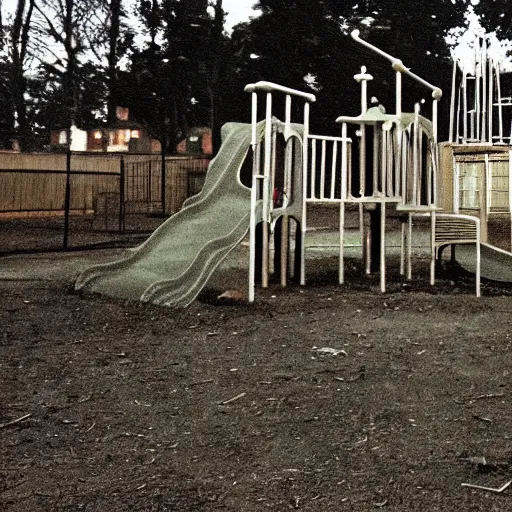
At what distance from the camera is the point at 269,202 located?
549cm

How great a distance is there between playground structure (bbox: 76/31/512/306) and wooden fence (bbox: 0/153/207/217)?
9208mm

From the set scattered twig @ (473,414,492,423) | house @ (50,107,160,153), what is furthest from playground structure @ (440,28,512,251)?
house @ (50,107,160,153)

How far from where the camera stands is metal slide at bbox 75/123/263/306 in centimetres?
513

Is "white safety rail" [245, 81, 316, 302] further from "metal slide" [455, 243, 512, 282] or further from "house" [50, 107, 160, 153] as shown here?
"house" [50, 107, 160, 153]

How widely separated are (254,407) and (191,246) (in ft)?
9.23

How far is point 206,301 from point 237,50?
65.1 feet

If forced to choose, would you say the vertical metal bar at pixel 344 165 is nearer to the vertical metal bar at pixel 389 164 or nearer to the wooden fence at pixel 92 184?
the vertical metal bar at pixel 389 164

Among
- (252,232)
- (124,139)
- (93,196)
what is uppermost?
(124,139)

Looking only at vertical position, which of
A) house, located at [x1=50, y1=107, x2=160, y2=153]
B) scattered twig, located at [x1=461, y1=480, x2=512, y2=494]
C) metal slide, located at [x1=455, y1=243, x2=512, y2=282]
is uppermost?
house, located at [x1=50, y1=107, x2=160, y2=153]

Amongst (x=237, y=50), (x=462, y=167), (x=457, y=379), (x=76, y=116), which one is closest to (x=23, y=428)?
(x=457, y=379)

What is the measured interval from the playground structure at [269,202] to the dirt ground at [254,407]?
36 cm

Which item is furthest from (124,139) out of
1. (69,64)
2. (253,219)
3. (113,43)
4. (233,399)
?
(233,399)

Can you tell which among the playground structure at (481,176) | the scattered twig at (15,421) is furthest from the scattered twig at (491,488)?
the playground structure at (481,176)

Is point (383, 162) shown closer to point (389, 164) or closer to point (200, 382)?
point (389, 164)
